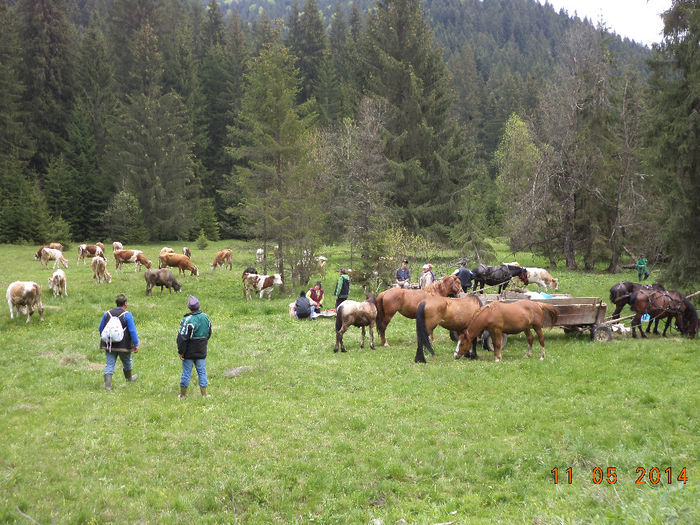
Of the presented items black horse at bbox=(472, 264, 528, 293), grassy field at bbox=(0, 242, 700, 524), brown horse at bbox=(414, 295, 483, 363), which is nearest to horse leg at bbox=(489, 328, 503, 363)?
grassy field at bbox=(0, 242, 700, 524)

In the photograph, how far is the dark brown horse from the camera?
15203mm

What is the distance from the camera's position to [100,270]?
25109mm

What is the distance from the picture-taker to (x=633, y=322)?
1583 centimetres

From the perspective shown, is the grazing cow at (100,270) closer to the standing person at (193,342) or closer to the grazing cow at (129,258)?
the grazing cow at (129,258)

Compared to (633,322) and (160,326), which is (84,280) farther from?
(633,322)

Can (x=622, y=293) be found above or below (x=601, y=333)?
above

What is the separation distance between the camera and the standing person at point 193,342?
33.9 ft

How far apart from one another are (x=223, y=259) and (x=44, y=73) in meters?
39.8

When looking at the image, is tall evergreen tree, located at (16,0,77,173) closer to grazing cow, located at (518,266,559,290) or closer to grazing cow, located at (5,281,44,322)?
grazing cow, located at (5,281,44,322)

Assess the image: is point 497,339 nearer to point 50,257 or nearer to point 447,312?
point 447,312

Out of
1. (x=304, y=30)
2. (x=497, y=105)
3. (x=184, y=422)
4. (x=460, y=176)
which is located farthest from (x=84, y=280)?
(x=497, y=105)

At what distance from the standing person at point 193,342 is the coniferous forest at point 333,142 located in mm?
15613

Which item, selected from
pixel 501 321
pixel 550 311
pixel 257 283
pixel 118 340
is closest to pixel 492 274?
pixel 550 311

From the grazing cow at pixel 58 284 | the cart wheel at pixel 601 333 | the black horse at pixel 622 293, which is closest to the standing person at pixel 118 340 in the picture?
the grazing cow at pixel 58 284
